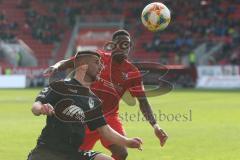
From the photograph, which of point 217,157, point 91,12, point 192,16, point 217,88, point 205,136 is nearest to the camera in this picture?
point 217,157

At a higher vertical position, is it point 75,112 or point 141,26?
point 75,112

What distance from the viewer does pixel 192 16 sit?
1930 inches

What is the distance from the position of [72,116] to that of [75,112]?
0.22 feet

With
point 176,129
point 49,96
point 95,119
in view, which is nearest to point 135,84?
point 95,119

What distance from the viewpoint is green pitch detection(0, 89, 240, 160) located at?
12.1m

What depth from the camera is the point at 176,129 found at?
16.9m

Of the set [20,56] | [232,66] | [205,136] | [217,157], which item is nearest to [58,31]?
[20,56]

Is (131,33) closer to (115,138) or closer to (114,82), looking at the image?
(114,82)

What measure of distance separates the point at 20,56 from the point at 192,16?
1428 centimetres

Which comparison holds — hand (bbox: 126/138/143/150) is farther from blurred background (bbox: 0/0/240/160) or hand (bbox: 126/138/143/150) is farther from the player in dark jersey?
blurred background (bbox: 0/0/240/160)

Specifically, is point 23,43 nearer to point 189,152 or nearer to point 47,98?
point 189,152

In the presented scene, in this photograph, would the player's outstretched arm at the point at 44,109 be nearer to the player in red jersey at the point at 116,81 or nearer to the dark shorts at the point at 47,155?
the dark shorts at the point at 47,155

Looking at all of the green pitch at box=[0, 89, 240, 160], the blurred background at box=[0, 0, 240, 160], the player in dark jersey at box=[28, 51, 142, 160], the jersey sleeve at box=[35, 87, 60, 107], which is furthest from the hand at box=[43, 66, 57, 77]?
the blurred background at box=[0, 0, 240, 160]

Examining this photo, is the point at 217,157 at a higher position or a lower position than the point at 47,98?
lower
